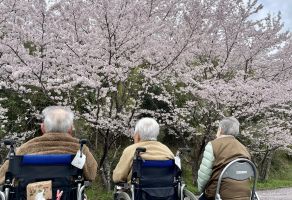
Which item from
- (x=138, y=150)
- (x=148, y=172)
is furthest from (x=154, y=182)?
(x=138, y=150)

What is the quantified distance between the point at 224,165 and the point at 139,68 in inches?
180

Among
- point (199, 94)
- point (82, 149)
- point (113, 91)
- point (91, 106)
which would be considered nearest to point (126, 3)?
point (113, 91)

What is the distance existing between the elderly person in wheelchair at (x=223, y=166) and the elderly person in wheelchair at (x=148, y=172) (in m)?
0.18

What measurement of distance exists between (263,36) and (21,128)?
536 cm

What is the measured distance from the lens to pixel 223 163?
366 cm

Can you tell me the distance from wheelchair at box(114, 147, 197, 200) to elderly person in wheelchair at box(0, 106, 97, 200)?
0.38 meters

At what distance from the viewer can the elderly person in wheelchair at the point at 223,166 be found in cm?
358

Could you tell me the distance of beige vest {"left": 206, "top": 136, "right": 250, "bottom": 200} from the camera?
3.58m

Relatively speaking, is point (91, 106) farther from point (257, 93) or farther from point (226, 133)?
point (226, 133)

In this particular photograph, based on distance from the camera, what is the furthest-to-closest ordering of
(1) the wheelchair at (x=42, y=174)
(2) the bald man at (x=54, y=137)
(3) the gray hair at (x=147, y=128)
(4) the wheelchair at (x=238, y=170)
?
(3) the gray hair at (x=147, y=128) < (4) the wheelchair at (x=238, y=170) < (2) the bald man at (x=54, y=137) < (1) the wheelchair at (x=42, y=174)

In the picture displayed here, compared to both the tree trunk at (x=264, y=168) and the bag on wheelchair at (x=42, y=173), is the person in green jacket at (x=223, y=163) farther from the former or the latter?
the tree trunk at (x=264, y=168)

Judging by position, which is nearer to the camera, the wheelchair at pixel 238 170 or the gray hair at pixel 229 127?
the wheelchair at pixel 238 170

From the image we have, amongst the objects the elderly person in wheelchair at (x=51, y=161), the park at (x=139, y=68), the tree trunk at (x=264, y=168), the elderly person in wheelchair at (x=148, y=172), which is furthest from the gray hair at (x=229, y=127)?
the tree trunk at (x=264, y=168)

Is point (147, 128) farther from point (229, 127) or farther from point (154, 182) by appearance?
point (229, 127)
